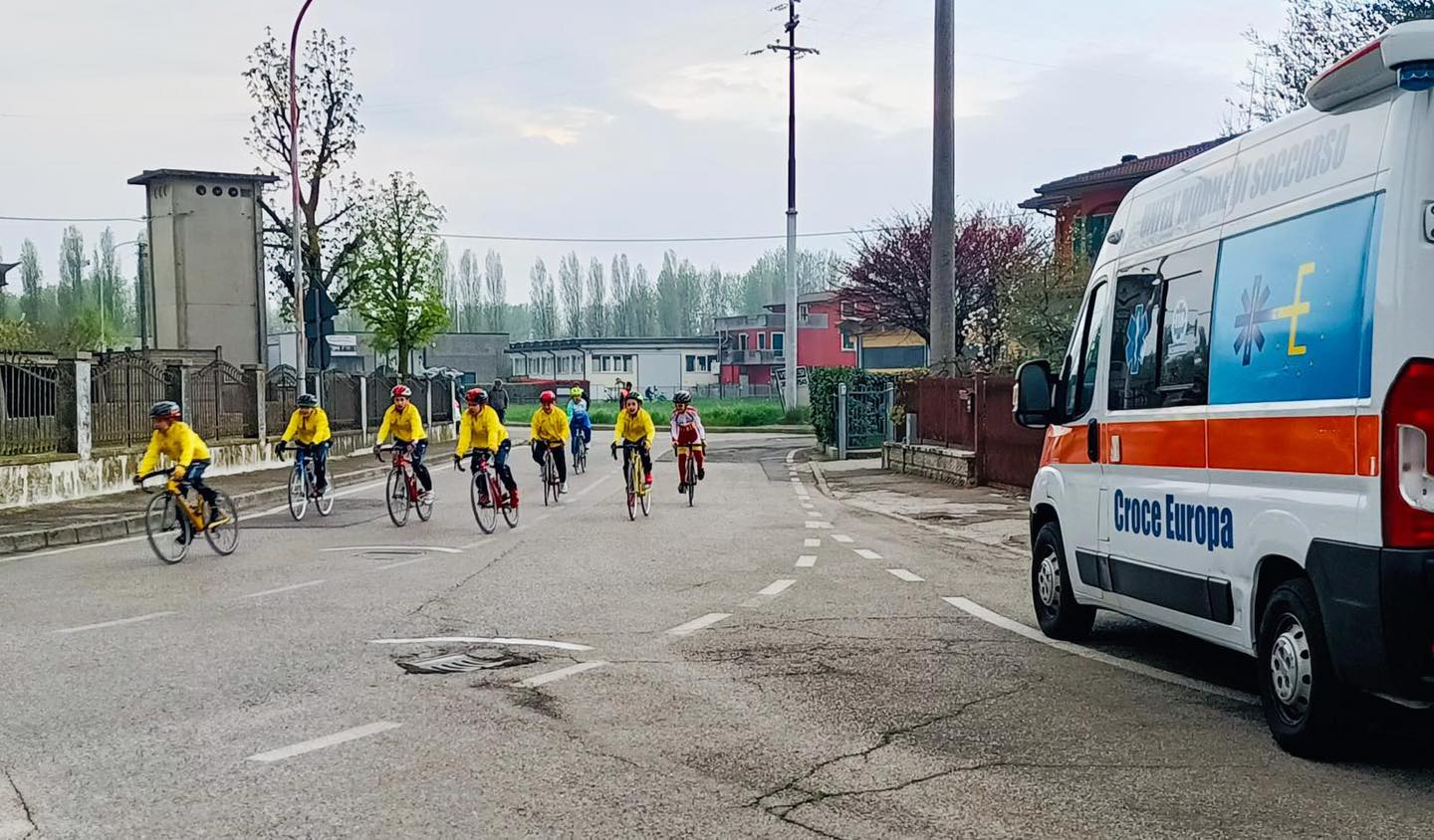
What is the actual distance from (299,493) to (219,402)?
8.61 metres

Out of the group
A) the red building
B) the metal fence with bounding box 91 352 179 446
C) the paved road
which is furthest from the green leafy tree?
the red building

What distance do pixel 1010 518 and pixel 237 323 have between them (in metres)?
23.3

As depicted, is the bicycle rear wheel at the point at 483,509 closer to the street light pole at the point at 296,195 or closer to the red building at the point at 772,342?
the street light pole at the point at 296,195

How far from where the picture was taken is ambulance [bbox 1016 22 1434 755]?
5.24 m

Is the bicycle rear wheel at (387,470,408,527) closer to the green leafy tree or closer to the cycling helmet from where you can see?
the cycling helmet

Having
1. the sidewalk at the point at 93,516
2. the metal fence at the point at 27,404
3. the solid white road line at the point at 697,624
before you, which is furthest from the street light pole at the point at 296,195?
the solid white road line at the point at 697,624

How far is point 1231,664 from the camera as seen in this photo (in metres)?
8.19

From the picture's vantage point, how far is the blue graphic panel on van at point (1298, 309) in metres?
5.45

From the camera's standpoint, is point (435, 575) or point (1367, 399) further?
point (435, 575)

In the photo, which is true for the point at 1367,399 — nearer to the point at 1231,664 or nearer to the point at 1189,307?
the point at 1189,307

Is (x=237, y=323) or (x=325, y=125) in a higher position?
(x=325, y=125)

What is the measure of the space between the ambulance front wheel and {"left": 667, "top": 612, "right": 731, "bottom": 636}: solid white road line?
2.14 m

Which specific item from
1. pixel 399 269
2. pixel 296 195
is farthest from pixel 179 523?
pixel 399 269

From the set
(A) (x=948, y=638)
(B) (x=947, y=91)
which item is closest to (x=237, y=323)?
(B) (x=947, y=91)
